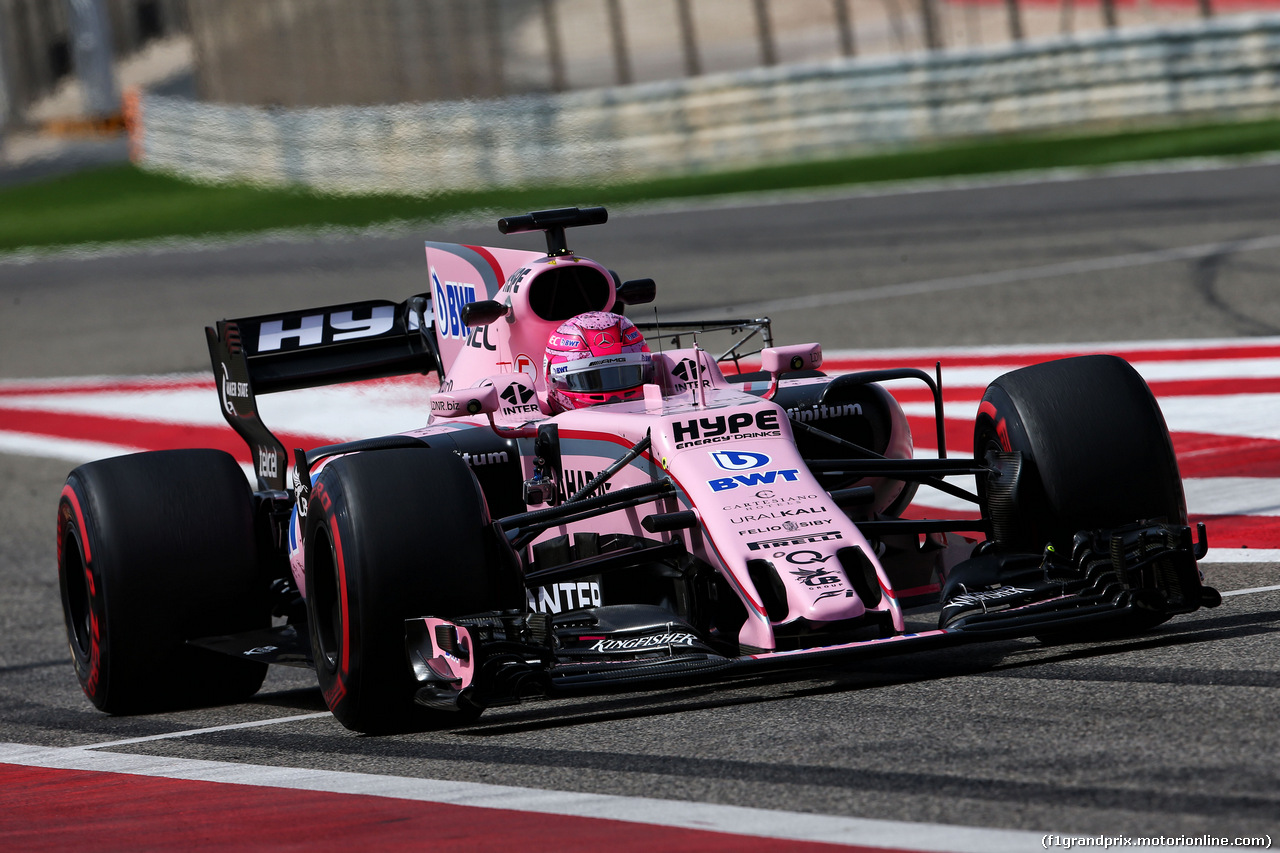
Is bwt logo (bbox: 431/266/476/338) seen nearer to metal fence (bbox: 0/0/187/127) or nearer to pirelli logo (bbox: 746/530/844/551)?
pirelli logo (bbox: 746/530/844/551)

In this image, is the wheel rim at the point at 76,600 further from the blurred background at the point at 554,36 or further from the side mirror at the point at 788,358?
the blurred background at the point at 554,36

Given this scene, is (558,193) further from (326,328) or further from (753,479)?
(753,479)

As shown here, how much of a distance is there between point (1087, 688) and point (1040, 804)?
109 centimetres

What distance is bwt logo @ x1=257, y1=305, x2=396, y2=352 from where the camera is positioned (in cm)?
777

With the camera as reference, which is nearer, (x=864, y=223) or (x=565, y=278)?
(x=565, y=278)

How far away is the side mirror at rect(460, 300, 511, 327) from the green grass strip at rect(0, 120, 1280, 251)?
14747mm

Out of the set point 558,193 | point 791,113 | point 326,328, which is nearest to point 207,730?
point 326,328

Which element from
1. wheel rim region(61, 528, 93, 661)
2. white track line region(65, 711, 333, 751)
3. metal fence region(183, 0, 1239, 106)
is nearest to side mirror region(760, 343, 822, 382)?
white track line region(65, 711, 333, 751)

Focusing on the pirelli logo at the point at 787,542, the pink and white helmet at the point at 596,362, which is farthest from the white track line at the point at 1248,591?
the pink and white helmet at the point at 596,362

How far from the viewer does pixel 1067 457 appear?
5688 mm

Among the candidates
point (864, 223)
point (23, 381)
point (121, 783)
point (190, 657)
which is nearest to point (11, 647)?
point (190, 657)

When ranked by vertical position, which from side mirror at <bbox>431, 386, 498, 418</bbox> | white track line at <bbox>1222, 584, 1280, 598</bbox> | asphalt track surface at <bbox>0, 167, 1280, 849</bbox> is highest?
side mirror at <bbox>431, 386, 498, 418</bbox>

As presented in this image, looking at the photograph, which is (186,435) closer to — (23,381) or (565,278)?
(23,381)

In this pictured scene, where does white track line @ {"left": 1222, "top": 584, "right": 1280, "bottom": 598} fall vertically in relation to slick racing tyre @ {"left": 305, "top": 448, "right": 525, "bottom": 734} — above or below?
below
